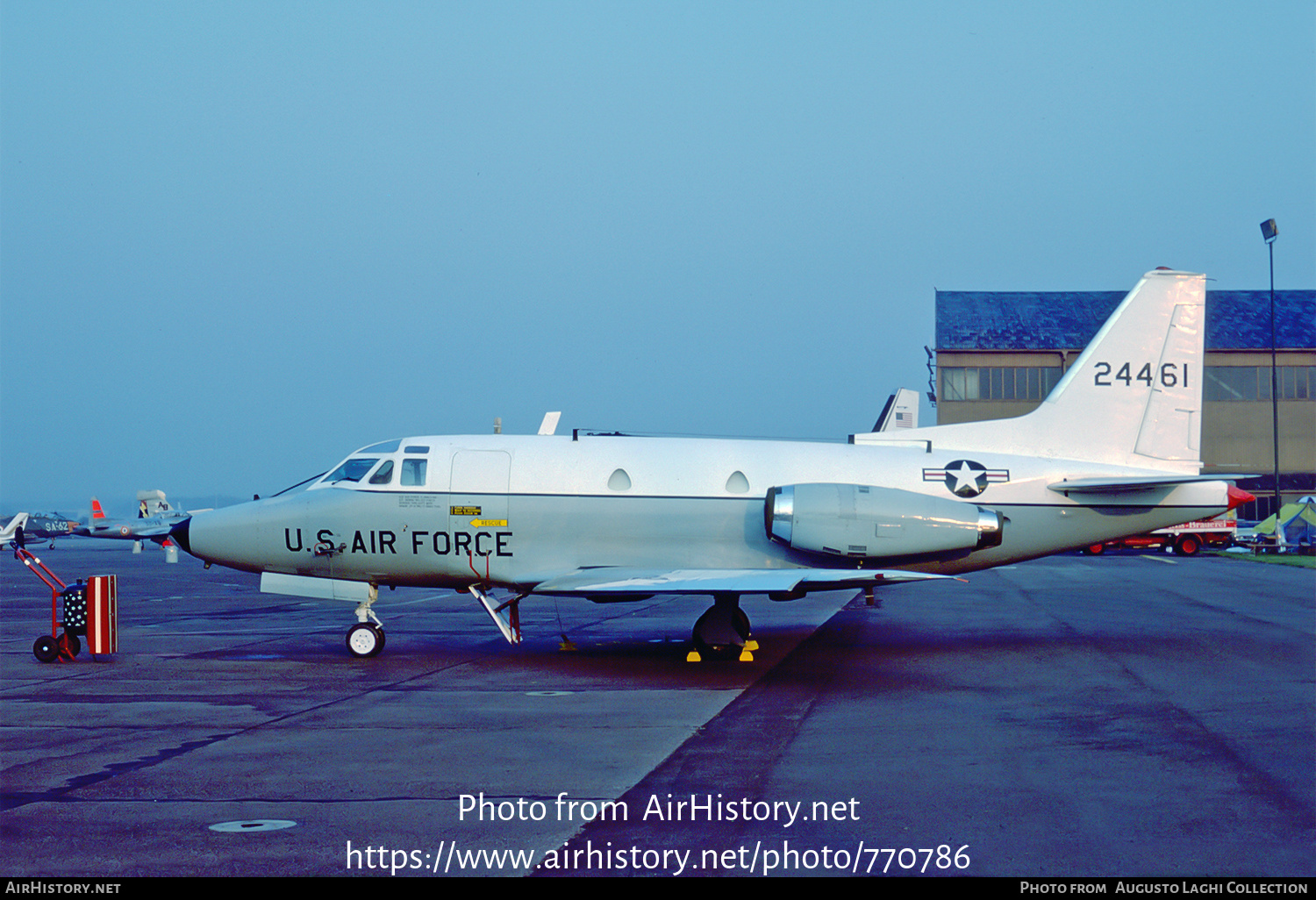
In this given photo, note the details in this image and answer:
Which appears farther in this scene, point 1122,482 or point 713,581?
point 1122,482

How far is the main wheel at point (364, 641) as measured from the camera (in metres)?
16.4

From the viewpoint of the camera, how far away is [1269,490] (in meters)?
66.5

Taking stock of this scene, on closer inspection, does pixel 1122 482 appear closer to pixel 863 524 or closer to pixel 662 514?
pixel 863 524

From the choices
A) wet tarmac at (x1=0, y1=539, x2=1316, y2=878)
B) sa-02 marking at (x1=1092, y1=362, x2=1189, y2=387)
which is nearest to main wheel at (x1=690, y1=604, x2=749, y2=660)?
wet tarmac at (x1=0, y1=539, x2=1316, y2=878)

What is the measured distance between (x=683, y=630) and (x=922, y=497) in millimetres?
6071

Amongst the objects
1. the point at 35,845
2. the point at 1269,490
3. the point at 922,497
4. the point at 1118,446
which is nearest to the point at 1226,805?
the point at 35,845


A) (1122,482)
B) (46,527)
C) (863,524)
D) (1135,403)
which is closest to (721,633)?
(863,524)

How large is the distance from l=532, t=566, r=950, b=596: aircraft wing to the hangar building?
54.3 meters

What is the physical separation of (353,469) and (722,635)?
6338mm

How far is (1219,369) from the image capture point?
6762 cm

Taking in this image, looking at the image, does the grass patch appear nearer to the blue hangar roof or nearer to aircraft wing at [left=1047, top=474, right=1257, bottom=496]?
the blue hangar roof

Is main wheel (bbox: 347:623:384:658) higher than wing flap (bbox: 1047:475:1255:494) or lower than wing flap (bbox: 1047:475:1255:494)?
lower

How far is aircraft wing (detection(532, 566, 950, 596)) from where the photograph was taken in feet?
47.4

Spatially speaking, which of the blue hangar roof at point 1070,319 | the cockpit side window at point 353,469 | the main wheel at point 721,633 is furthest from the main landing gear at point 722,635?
the blue hangar roof at point 1070,319
